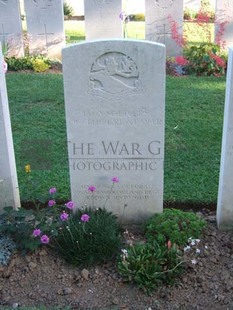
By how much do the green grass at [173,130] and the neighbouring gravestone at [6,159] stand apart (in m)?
0.43

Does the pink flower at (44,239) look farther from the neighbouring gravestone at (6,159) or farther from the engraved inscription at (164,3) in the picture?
the engraved inscription at (164,3)

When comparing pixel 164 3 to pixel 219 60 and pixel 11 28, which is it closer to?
pixel 219 60

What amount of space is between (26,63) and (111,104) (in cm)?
632

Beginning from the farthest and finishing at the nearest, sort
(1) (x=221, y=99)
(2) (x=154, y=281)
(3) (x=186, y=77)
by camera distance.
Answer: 1. (3) (x=186, y=77)
2. (1) (x=221, y=99)
3. (2) (x=154, y=281)

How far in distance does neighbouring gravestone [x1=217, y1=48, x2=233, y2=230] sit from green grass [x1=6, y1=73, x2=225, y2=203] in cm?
56

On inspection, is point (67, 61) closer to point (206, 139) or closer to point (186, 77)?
point (206, 139)

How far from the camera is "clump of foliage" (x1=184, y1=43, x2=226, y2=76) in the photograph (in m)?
9.02

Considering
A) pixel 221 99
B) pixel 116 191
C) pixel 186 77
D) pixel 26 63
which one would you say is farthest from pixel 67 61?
pixel 26 63

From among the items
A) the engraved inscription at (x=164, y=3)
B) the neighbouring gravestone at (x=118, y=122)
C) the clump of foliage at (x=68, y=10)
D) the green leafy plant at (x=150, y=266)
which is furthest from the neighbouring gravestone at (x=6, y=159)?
the clump of foliage at (x=68, y=10)

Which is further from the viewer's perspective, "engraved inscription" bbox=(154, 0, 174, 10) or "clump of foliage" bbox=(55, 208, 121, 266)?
"engraved inscription" bbox=(154, 0, 174, 10)

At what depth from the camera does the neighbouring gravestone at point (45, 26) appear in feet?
33.2

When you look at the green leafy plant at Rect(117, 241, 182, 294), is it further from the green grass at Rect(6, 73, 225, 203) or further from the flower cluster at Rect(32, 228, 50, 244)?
the green grass at Rect(6, 73, 225, 203)

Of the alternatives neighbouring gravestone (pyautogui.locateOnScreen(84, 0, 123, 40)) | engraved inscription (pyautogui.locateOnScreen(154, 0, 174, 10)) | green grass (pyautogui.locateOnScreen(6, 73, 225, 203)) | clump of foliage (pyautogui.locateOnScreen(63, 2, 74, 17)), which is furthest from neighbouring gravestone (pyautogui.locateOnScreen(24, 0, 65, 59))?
clump of foliage (pyautogui.locateOnScreen(63, 2, 74, 17))

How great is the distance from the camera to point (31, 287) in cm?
362
